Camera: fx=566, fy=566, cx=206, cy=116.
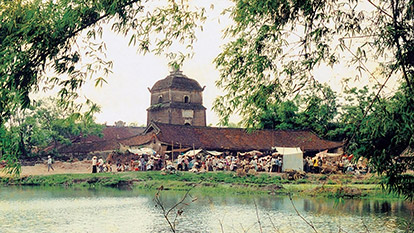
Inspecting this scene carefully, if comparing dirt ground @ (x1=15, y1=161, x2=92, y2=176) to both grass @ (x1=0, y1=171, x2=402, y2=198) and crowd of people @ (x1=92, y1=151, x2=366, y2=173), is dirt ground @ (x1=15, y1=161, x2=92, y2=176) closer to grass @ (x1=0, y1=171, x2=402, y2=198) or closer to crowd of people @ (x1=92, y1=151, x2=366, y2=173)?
crowd of people @ (x1=92, y1=151, x2=366, y2=173)

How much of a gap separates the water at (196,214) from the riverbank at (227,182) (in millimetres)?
1362

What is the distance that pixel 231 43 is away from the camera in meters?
9.68

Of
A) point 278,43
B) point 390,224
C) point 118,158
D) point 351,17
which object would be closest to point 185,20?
point 278,43

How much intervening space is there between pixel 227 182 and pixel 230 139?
16.4 metres

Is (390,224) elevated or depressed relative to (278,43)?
depressed

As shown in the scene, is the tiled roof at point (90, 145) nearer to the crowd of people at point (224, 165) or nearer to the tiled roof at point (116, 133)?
A: the tiled roof at point (116, 133)

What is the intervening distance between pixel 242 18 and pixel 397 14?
93.4 inches

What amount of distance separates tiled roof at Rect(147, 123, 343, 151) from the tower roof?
538 inches

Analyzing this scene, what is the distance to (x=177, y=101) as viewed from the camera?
60.9 meters

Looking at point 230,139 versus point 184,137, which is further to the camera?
point 230,139

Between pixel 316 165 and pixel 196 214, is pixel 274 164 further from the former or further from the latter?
pixel 196 214

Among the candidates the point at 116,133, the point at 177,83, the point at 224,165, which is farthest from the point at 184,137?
the point at 116,133

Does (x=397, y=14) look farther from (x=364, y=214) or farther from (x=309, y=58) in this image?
(x=364, y=214)

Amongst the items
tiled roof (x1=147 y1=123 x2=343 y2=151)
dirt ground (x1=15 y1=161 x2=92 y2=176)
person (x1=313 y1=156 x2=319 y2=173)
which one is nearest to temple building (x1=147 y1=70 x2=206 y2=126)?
tiled roof (x1=147 y1=123 x2=343 y2=151)
